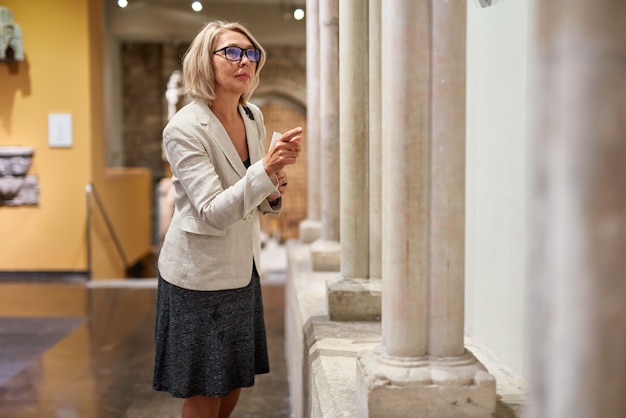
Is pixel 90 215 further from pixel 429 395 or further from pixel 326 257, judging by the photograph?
pixel 429 395

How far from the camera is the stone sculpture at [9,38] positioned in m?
6.46

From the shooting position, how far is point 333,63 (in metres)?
3.71


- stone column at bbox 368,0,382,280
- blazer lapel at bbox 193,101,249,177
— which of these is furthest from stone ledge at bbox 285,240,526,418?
blazer lapel at bbox 193,101,249,177

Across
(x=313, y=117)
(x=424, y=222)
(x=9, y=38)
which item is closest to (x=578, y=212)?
(x=424, y=222)

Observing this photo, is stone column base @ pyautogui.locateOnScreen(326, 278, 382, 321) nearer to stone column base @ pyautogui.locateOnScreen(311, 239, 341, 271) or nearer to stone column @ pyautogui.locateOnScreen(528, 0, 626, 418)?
stone column base @ pyautogui.locateOnScreen(311, 239, 341, 271)

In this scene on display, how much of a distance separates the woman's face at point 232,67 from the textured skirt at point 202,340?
21.9 inches

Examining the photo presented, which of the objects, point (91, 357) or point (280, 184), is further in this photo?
point (91, 357)

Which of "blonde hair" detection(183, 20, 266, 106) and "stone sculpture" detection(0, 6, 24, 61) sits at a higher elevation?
"stone sculpture" detection(0, 6, 24, 61)

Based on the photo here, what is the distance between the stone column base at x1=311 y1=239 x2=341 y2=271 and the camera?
3531 mm

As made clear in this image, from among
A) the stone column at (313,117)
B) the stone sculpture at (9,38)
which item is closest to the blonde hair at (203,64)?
the stone column at (313,117)

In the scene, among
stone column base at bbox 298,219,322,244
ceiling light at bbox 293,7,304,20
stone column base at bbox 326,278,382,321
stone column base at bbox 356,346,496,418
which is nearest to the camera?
stone column base at bbox 356,346,496,418

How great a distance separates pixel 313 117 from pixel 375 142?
5.62ft

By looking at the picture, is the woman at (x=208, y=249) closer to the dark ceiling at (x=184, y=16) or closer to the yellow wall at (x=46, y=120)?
the yellow wall at (x=46, y=120)

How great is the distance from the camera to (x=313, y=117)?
4441 millimetres
